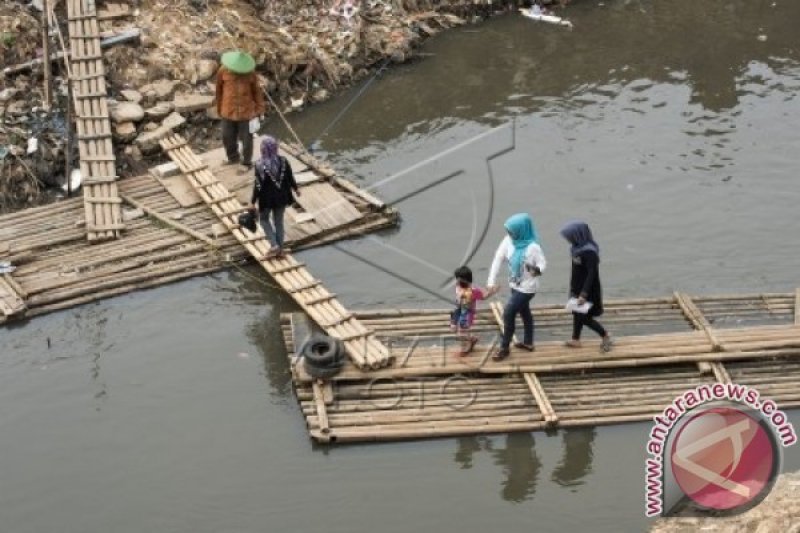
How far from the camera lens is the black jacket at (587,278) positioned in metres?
9.38

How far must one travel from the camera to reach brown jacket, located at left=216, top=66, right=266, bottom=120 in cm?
1243

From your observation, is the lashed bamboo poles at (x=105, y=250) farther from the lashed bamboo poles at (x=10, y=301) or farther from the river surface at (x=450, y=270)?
the river surface at (x=450, y=270)

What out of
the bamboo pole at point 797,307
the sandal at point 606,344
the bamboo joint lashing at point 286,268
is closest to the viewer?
the sandal at point 606,344

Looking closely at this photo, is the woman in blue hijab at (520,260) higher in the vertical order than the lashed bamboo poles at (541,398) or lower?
higher

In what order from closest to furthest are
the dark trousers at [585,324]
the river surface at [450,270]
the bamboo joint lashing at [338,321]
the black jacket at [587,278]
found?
the river surface at [450,270], the black jacket at [587,278], the dark trousers at [585,324], the bamboo joint lashing at [338,321]

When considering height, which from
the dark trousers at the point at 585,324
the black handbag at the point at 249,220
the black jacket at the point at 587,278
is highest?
the black jacket at the point at 587,278

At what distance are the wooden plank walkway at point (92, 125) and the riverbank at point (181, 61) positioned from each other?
54 cm

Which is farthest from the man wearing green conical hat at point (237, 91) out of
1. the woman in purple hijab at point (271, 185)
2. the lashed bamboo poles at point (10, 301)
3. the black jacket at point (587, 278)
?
the black jacket at point (587, 278)

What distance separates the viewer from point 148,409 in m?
9.93

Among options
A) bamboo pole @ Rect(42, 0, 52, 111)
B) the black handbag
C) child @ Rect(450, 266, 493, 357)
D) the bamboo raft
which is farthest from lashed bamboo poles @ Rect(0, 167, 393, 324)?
child @ Rect(450, 266, 493, 357)

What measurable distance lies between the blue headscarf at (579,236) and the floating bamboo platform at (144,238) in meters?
3.79

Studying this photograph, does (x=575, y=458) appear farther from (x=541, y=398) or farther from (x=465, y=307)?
(x=465, y=307)

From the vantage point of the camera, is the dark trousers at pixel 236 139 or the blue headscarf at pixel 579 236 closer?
the blue headscarf at pixel 579 236

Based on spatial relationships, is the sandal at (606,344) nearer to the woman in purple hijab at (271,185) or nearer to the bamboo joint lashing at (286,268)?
the bamboo joint lashing at (286,268)
